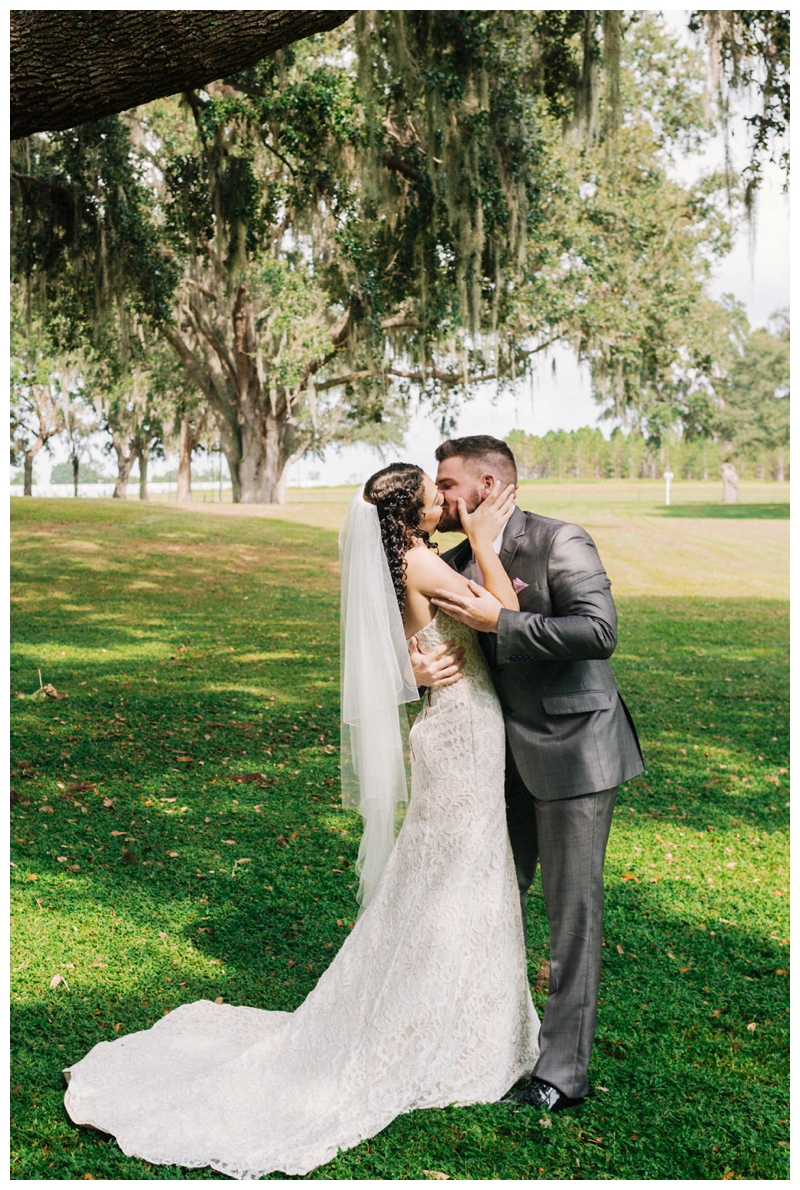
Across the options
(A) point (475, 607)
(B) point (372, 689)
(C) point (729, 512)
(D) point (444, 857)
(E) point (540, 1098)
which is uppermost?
(C) point (729, 512)

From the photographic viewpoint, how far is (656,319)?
18750 mm

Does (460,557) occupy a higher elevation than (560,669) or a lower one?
higher

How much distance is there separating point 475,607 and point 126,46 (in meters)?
2.60

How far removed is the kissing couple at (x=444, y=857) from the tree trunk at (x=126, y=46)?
6.17 feet

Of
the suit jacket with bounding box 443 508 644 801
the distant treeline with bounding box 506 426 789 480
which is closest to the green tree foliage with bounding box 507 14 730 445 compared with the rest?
the suit jacket with bounding box 443 508 644 801

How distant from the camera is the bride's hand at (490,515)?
3.28 m

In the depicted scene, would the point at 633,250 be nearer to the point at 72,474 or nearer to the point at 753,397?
the point at 753,397

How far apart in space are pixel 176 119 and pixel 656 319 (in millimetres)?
9509

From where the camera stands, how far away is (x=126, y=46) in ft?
12.7

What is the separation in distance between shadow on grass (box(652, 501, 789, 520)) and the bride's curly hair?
28.9 meters

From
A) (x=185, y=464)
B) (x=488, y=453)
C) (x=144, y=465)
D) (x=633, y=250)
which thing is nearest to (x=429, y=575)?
(x=488, y=453)

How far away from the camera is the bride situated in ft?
10.4

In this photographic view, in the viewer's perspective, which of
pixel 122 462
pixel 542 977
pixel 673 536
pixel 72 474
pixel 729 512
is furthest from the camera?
pixel 72 474

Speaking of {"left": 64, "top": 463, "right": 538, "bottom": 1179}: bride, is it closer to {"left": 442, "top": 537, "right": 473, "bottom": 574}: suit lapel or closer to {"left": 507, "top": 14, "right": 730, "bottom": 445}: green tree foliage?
{"left": 442, "top": 537, "right": 473, "bottom": 574}: suit lapel
